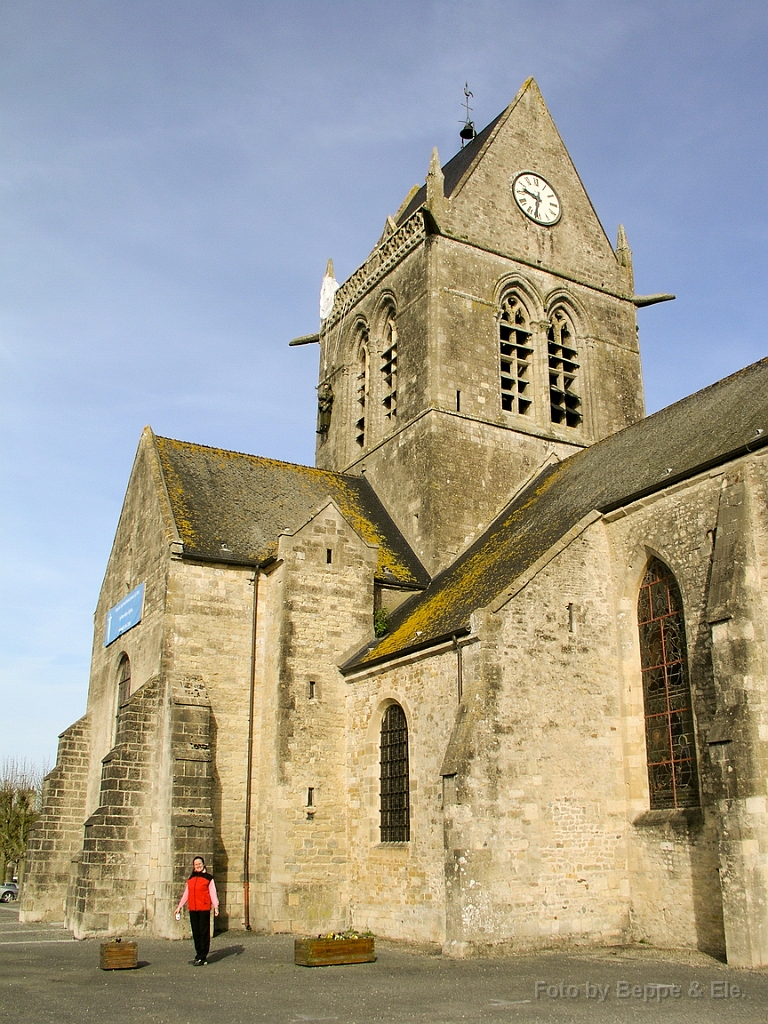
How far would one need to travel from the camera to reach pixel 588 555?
51.5 feet

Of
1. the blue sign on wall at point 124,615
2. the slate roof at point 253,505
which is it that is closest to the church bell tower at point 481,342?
the slate roof at point 253,505

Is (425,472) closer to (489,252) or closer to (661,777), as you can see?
(489,252)

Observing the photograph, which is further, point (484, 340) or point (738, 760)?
point (484, 340)

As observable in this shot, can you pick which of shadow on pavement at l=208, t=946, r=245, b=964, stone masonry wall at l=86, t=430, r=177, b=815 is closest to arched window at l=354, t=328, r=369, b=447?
stone masonry wall at l=86, t=430, r=177, b=815

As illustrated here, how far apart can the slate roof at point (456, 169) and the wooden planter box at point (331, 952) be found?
18.5 m

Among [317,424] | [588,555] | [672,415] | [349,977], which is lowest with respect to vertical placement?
[349,977]

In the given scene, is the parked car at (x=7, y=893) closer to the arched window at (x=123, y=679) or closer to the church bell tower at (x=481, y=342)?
the arched window at (x=123, y=679)

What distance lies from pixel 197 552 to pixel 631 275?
51.4ft

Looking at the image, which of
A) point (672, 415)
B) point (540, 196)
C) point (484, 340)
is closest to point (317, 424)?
point (484, 340)

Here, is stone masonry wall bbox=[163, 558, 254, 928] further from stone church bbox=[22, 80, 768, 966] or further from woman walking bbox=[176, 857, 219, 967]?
woman walking bbox=[176, 857, 219, 967]

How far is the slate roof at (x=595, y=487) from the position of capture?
49.2ft

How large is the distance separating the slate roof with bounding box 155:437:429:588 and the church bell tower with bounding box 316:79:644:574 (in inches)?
25.5

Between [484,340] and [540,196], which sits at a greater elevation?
[540,196]

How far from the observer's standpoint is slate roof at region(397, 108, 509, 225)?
25.5 m
